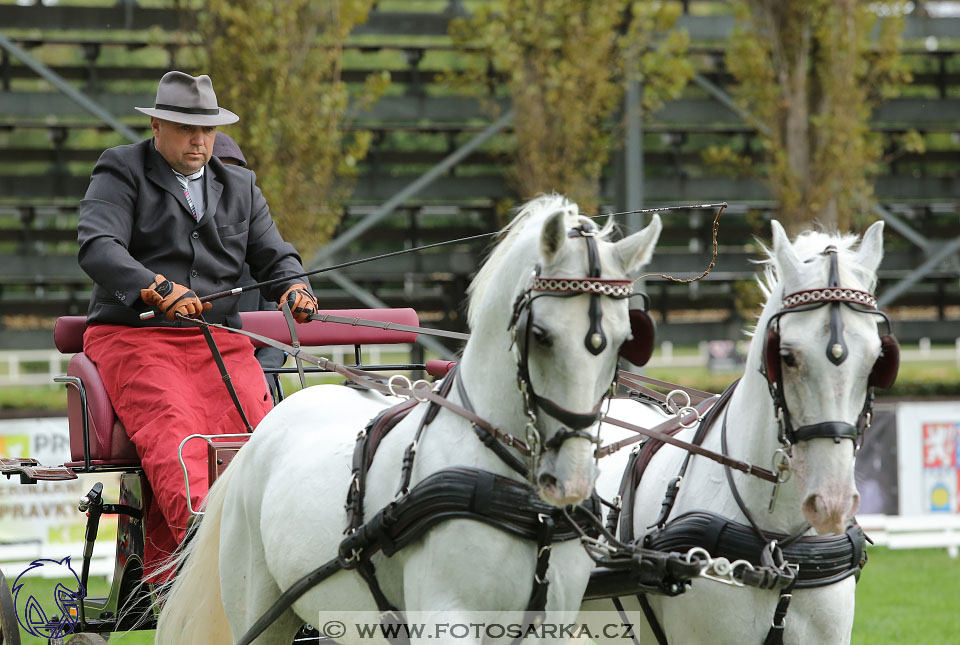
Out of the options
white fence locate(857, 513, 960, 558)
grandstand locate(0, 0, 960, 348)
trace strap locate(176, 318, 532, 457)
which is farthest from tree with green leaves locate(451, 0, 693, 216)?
trace strap locate(176, 318, 532, 457)

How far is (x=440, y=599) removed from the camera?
8.60ft

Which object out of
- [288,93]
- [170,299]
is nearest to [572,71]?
[288,93]

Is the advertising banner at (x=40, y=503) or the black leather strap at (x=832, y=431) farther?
the advertising banner at (x=40, y=503)

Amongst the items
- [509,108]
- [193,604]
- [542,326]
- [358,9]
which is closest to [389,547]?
[542,326]

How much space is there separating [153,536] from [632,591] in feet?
6.30

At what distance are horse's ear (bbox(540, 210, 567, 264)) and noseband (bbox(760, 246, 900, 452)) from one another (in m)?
0.66

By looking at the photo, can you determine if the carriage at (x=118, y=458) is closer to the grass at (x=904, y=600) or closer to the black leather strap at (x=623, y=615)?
the black leather strap at (x=623, y=615)

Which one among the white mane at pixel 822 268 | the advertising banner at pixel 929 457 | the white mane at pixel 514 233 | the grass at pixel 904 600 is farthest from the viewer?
the advertising banner at pixel 929 457

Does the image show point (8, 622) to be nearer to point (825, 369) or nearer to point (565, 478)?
point (565, 478)

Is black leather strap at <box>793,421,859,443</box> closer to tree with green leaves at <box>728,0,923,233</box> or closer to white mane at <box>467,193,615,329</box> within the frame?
white mane at <box>467,193,615,329</box>

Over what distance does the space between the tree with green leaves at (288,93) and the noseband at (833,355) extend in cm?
749

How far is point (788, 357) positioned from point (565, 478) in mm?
738

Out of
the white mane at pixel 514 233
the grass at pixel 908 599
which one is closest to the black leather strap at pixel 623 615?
the white mane at pixel 514 233

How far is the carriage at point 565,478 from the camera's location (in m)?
2.54
